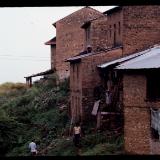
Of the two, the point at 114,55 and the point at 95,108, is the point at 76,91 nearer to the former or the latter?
the point at 114,55

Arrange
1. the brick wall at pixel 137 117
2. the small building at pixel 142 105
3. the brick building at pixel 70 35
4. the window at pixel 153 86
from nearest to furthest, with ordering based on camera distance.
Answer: the small building at pixel 142 105, the window at pixel 153 86, the brick wall at pixel 137 117, the brick building at pixel 70 35

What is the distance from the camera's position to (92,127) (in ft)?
84.4

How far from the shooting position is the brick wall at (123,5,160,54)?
26.2 m

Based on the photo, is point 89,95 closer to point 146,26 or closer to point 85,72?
point 85,72

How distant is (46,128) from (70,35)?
10.9m

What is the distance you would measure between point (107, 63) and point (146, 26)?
2688 millimetres

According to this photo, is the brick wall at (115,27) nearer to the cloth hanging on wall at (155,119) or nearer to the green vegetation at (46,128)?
the green vegetation at (46,128)

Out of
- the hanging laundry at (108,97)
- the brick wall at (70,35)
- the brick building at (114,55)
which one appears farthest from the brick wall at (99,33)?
the hanging laundry at (108,97)

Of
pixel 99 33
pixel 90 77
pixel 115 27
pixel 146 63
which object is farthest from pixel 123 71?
pixel 99 33

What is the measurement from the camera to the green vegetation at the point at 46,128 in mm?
20188

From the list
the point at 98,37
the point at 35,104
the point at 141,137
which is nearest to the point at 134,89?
the point at 141,137

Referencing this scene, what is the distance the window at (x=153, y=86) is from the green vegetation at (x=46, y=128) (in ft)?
8.19

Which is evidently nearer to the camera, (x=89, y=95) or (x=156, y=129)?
(x=156, y=129)

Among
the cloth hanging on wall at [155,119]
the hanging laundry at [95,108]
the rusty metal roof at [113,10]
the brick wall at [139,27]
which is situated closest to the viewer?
the cloth hanging on wall at [155,119]
